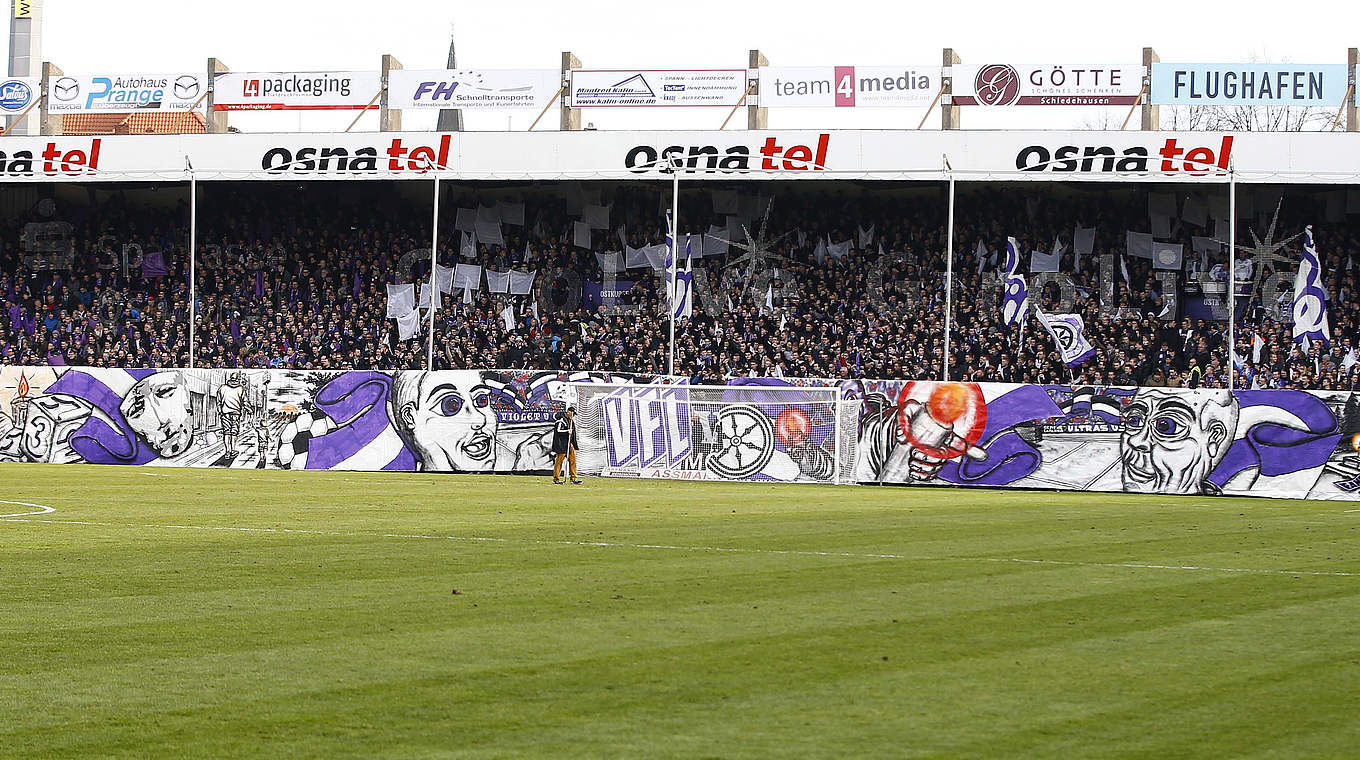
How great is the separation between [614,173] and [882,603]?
30.3 metres

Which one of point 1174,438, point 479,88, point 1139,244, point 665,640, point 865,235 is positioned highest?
point 479,88

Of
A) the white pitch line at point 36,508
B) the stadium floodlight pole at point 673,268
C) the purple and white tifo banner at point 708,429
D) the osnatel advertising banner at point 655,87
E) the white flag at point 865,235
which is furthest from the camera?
the white flag at point 865,235

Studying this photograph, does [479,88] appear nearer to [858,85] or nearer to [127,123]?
[858,85]

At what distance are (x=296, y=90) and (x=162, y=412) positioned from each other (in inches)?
419

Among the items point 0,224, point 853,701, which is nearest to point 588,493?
point 853,701

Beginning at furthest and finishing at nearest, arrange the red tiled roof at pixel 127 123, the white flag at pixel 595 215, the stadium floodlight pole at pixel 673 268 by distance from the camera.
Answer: the red tiled roof at pixel 127 123
the white flag at pixel 595 215
the stadium floodlight pole at pixel 673 268

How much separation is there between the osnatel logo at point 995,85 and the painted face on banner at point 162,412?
2147cm

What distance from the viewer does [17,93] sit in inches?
1768

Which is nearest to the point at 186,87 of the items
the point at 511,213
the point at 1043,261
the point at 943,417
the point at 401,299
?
the point at 401,299

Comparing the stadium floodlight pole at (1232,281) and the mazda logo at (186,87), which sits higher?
the mazda logo at (186,87)

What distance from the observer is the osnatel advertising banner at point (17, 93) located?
44.5 m

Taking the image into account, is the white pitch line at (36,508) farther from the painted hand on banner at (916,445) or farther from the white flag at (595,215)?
the white flag at (595,215)

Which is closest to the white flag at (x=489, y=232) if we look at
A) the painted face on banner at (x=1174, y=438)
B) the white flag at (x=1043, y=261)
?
the white flag at (x=1043, y=261)

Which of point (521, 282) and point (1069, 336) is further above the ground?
point (521, 282)
